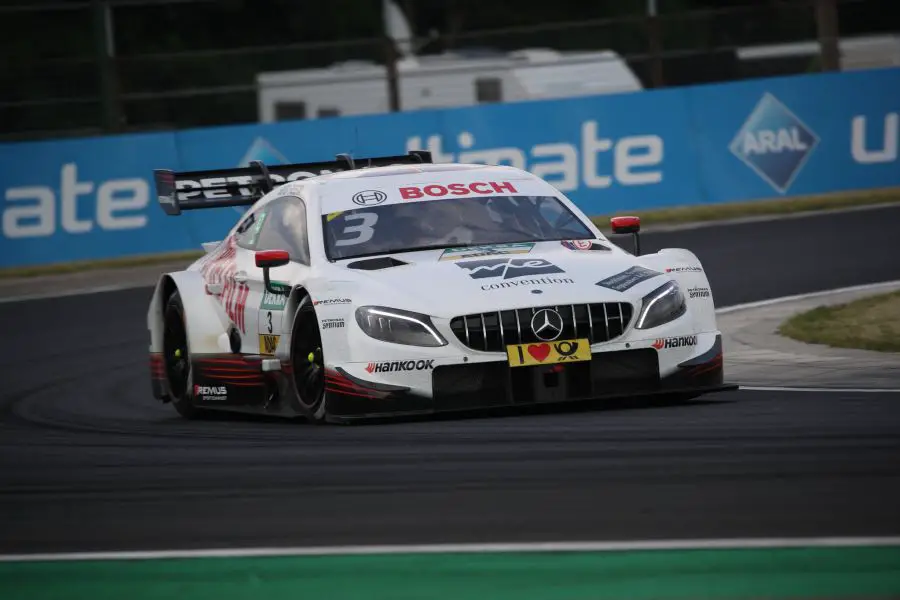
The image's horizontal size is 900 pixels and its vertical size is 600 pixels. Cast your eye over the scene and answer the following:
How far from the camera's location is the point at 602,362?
9.38 m

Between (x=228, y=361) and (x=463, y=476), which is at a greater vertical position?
(x=228, y=361)

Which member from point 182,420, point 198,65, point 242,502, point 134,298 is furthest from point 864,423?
point 198,65

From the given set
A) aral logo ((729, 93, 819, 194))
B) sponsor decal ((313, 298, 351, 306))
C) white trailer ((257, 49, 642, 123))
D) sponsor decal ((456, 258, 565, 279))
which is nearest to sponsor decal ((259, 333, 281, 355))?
sponsor decal ((313, 298, 351, 306))

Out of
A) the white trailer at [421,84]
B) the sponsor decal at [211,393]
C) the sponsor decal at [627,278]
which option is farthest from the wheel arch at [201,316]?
the white trailer at [421,84]

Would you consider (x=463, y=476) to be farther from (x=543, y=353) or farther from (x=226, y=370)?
(x=226, y=370)

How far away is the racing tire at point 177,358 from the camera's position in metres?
11.6

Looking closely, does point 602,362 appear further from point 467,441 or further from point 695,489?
point 695,489

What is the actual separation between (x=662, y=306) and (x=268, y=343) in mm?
2206

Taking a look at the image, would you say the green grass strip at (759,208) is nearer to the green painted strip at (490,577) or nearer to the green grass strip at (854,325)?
the green grass strip at (854,325)

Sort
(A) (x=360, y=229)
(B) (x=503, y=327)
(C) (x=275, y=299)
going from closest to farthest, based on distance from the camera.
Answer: (B) (x=503, y=327), (C) (x=275, y=299), (A) (x=360, y=229)

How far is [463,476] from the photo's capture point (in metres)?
7.46

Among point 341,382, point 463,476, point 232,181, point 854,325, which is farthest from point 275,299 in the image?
point 854,325

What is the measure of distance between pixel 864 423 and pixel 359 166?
5.16 meters

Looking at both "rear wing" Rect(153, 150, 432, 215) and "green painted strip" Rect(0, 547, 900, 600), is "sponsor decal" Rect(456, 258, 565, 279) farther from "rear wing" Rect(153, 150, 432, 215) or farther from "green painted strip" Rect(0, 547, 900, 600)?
"green painted strip" Rect(0, 547, 900, 600)
